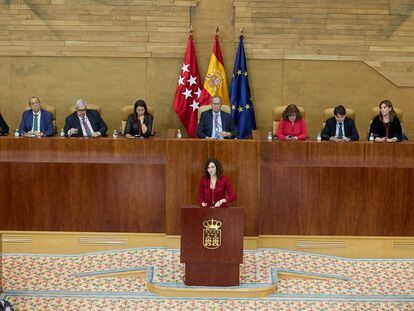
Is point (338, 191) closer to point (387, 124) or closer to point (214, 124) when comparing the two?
point (387, 124)

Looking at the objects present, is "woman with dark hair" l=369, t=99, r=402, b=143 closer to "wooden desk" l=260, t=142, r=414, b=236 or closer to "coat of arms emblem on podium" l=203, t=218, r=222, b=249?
"wooden desk" l=260, t=142, r=414, b=236

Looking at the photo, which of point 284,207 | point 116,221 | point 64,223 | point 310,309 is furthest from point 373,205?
point 64,223

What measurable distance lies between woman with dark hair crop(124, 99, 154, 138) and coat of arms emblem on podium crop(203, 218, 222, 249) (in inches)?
77.1

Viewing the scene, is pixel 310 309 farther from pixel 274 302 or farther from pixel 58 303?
pixel 58 303

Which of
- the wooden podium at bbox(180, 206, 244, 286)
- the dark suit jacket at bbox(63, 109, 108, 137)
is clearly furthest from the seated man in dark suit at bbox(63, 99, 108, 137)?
the wooden podium at bbox(180, 206, 244, 286)

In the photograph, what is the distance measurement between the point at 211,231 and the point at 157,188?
1.21 meters

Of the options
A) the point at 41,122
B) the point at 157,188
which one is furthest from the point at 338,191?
the point at 41,122

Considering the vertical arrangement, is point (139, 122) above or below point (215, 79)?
below

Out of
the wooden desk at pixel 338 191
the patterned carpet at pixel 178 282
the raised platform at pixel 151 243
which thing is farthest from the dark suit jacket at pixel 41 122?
the wooden desk at pixel 338 191

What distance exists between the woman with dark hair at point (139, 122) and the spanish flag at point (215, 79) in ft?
5.64

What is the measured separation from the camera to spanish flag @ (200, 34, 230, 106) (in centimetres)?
1103

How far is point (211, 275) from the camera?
7934 mm

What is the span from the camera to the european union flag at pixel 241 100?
11055mm

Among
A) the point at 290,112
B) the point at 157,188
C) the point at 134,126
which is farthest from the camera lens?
the point at 134,126
